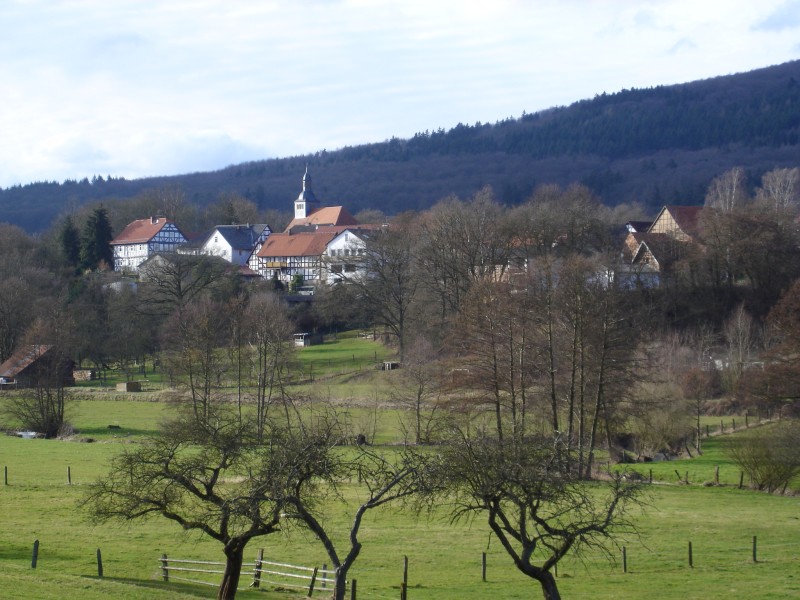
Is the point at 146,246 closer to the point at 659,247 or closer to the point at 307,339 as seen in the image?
the point at 307,339

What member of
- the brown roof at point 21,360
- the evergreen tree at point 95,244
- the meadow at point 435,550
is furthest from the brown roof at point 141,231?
the meadow at point 435,550

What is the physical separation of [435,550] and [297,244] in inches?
3473

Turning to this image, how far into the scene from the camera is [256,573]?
83.2 feet

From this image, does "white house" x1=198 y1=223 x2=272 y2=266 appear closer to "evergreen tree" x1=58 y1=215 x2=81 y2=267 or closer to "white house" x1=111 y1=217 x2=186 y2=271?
"white house" x1=111 y1=217 x2=186 y2=271

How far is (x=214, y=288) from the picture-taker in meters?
87.2

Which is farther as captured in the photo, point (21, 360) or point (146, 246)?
point (146, 246)

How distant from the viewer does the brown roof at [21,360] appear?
65.6 m

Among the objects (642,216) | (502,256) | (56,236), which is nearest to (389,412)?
(502,256)

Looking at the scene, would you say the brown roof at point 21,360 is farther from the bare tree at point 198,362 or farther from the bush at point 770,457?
the bush at point 770,457

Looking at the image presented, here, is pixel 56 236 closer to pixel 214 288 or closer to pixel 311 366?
pixel 214 288

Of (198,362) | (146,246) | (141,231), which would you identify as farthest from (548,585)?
(141,231)

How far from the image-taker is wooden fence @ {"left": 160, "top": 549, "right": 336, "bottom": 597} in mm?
24688

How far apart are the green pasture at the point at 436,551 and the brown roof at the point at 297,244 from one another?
2861 inches

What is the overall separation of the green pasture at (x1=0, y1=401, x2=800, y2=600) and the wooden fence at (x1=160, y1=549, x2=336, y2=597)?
0.38 metres
